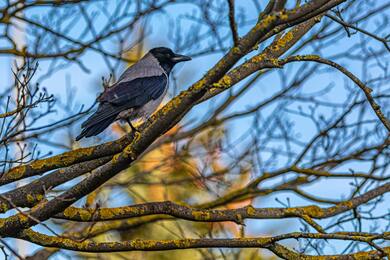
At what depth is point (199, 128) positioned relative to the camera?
921 centimetres

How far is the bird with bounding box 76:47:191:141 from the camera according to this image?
5820mm

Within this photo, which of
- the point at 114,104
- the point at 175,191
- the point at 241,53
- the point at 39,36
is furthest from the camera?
the point at 175,191

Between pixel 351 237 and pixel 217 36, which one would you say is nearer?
pixel 351 237

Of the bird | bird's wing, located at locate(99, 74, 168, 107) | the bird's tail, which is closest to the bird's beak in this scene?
the bird

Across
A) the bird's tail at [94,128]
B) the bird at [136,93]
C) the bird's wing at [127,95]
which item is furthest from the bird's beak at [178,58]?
the bird's tail at [94,128]

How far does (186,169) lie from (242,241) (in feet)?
14.7

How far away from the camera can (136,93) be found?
663 centimetres

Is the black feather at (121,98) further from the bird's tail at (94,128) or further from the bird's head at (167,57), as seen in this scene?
the bird's head at (167,57)

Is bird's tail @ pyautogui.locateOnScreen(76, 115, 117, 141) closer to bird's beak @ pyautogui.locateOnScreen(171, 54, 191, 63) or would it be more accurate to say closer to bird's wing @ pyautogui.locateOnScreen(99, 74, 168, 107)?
bird's wing @ pyautogui.locateOnScreen(99, 74, 168, 107)

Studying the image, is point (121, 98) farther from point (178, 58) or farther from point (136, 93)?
point (178, 58)

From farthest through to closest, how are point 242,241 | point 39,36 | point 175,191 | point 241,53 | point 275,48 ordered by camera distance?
point 175,191, point 39,36, point 275,48, point 242,241, point 241,53

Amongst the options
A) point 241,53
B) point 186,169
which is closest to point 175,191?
point 186,169

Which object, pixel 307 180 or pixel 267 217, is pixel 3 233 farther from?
pixel 307 180

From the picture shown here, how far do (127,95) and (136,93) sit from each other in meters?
0.16
